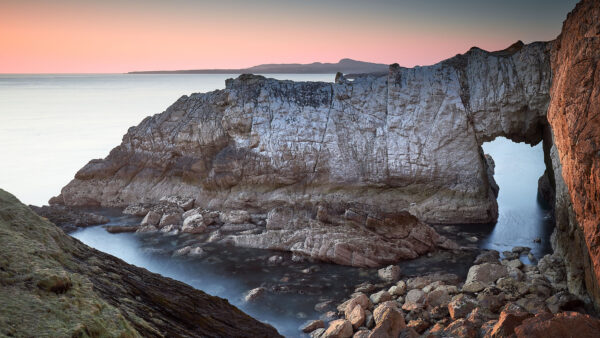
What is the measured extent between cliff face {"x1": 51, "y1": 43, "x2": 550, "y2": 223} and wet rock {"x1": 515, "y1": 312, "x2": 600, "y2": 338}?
43.3ft

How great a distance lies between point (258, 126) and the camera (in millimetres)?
21266

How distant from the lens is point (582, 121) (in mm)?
8617

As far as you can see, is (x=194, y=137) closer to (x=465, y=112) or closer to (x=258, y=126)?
(x=258, y=126)

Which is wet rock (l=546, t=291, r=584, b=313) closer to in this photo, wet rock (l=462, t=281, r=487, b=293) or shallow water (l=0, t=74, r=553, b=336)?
wet rock (l=462, t=281, r=487, b=293)

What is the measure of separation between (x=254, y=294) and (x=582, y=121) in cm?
897

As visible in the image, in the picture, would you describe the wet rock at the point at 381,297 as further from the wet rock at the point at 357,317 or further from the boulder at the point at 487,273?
the boulder at the point at 487,273

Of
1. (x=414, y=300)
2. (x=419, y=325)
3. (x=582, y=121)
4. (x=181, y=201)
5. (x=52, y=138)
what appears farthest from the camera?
(x=52, y=138)

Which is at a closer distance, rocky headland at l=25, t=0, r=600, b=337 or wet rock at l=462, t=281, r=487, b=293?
wet rock at l=462, t=281, r=487, b=293

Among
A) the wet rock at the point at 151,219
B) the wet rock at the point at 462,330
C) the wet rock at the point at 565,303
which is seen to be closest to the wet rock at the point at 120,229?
the wet rock at the point at 151,219

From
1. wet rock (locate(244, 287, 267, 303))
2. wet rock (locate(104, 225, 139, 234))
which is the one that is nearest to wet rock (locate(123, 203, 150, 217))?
wet rock (locate(104, 225, 139, 234))

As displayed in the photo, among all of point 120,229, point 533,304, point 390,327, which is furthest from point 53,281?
point 120,229

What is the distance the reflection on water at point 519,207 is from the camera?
1736 cm

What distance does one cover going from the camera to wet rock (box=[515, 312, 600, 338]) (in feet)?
19.9

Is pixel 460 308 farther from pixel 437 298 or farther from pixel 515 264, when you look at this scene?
pixel 515 264
